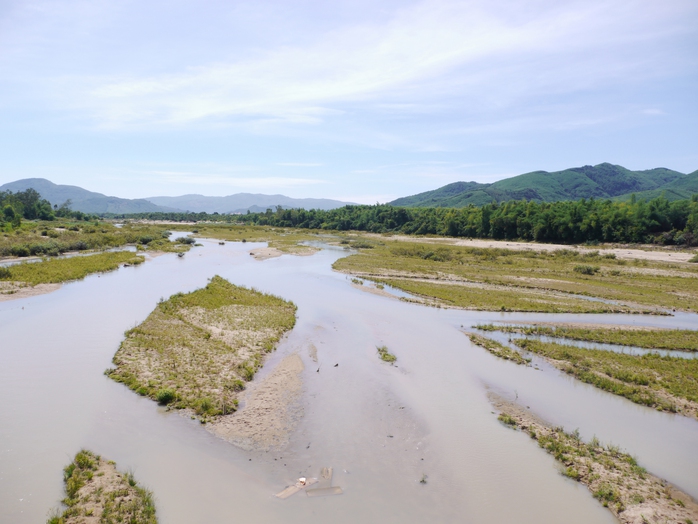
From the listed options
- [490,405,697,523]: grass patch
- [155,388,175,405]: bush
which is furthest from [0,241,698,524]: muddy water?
[490,405,697,523]: grass patch

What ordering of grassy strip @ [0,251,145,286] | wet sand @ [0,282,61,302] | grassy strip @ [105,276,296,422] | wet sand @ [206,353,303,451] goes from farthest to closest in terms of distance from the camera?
1. grassy strip @ [0,251,145,286]
2. wet sand @ [0,282,61,302]
3. grassy strip @ [105,276,296,422]
4. wet sand @ [206,353,303,451]

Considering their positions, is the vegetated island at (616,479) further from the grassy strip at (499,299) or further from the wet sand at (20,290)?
the wet sand at (20,290)

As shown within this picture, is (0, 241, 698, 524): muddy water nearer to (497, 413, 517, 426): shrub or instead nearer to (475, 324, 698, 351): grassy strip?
(497, 413, 517, 426): shrub

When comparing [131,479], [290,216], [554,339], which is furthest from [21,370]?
[290,216]

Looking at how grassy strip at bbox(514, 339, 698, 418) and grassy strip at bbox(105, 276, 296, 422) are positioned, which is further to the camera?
grassy strip at bbox(514, 339, 698, 418)

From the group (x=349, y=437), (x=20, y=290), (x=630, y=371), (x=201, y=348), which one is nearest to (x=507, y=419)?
(x=349, y=437)

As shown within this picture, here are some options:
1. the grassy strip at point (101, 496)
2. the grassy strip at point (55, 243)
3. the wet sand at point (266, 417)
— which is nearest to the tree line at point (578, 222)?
the grassy strip at point (55, 243)

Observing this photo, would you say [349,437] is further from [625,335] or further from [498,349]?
[625,335]
